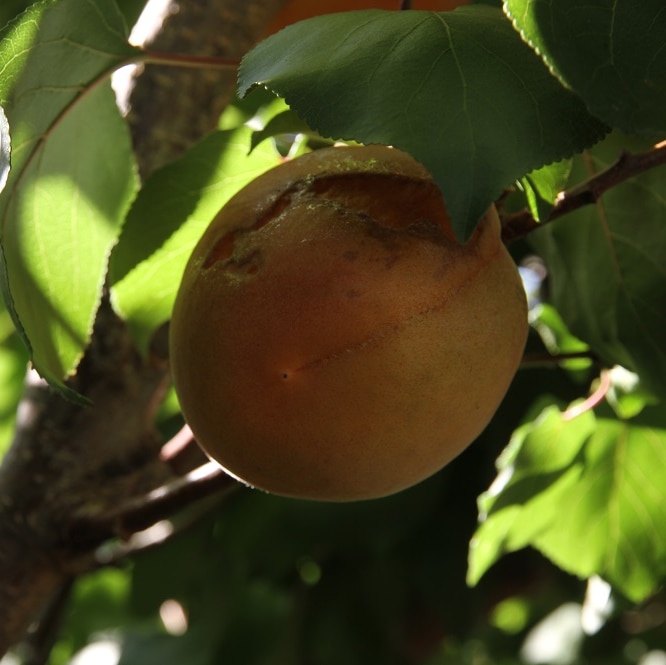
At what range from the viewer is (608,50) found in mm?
585

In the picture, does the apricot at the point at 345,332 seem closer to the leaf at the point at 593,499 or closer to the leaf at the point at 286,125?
the leaf at the point at 286,125

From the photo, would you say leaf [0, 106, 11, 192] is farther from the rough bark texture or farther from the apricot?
the rough bark texture

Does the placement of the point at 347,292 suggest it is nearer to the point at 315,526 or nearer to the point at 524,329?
the point at 524,329

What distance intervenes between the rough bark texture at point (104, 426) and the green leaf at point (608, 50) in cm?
57

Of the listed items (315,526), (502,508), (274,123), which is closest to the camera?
(274,123)

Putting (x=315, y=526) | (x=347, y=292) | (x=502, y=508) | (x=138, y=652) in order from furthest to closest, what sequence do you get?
1. (x=138, y=652)
2. (x=315, y=526)
3. (x=502, y=508)
4. (x=347, y=292)

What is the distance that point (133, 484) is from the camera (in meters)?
1.06

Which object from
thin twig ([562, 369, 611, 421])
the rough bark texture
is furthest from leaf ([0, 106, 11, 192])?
thin twig ([562, 369, 611, 421])

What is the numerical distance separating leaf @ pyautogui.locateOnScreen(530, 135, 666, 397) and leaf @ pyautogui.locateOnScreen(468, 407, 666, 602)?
121 millimetres

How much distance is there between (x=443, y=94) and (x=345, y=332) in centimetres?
14

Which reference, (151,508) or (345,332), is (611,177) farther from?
(151,508)

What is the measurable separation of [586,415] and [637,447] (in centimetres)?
6

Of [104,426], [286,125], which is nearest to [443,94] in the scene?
[286,125]

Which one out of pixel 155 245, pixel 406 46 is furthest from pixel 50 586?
pixel 406 46
